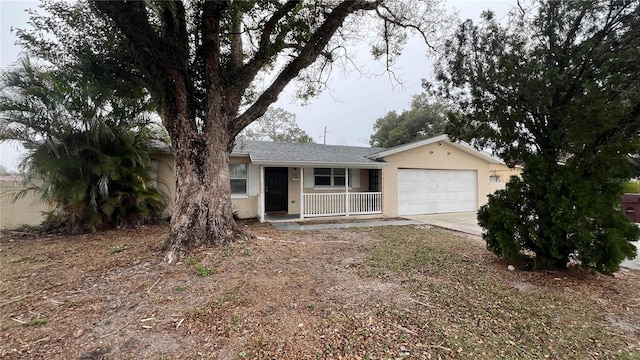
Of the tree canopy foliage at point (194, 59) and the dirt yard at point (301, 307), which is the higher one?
the tree canopy foliage at point (194, 59)

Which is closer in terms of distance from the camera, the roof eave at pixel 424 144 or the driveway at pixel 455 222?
the driveway at pixel 455 222

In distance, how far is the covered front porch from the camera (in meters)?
10.5

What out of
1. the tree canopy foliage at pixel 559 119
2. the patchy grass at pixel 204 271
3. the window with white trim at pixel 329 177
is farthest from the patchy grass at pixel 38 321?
the window with white trim at pixel 329 177

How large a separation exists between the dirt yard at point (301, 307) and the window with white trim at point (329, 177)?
618 centimetres

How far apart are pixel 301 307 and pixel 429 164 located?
33.8 ft

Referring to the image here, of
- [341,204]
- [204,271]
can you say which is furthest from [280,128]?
[204,271]

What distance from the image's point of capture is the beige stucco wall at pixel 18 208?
7.56 meters

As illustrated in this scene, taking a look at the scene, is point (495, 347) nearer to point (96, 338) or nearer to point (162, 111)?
point (96, 338)

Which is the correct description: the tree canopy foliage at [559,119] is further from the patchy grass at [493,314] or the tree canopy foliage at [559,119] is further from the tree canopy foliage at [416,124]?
the tree canopy foliage at [416,124]

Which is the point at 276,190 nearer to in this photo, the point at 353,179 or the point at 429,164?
the point at 353,179

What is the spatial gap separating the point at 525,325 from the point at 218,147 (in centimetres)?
534

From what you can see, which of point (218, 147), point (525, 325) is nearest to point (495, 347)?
point (525, 325)

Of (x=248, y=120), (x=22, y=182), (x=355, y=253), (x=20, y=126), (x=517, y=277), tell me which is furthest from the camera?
(x=22, y=182)

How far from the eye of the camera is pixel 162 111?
5238mm
